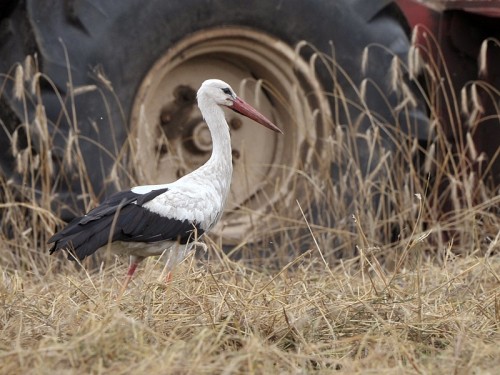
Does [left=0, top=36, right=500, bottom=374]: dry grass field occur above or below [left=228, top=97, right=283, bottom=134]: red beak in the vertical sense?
below

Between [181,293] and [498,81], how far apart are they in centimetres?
221

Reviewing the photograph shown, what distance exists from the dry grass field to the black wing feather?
0.13 m

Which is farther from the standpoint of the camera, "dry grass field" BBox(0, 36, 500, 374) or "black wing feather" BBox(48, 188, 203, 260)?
"black wing feather" BBox(48, 188, 203, 260)

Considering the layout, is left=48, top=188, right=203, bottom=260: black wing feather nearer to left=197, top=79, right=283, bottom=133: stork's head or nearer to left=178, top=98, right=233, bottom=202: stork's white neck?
left=178, top=98, right=233, bottom=202: stork's white neck

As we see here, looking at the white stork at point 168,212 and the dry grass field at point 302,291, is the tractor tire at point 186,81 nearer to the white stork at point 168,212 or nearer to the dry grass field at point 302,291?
the dry grass field at point 302,291

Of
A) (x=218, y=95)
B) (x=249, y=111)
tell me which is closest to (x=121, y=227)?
(x=218, y=95)

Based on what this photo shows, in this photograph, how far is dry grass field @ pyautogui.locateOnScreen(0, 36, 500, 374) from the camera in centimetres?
409

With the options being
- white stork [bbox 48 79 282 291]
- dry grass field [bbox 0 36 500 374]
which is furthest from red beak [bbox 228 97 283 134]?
dry grass field [bbox 0 36 500 374]

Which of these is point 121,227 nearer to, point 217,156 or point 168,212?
point 168,212

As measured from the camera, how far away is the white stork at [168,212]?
494 centimetres

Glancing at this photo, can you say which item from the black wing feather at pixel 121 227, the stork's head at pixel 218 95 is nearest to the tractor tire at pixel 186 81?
the stork's head at pixel 218 95

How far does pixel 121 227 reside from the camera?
5.01m

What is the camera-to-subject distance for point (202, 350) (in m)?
4.07

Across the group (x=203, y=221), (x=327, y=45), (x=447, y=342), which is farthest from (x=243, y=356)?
(x=327, y=45)
